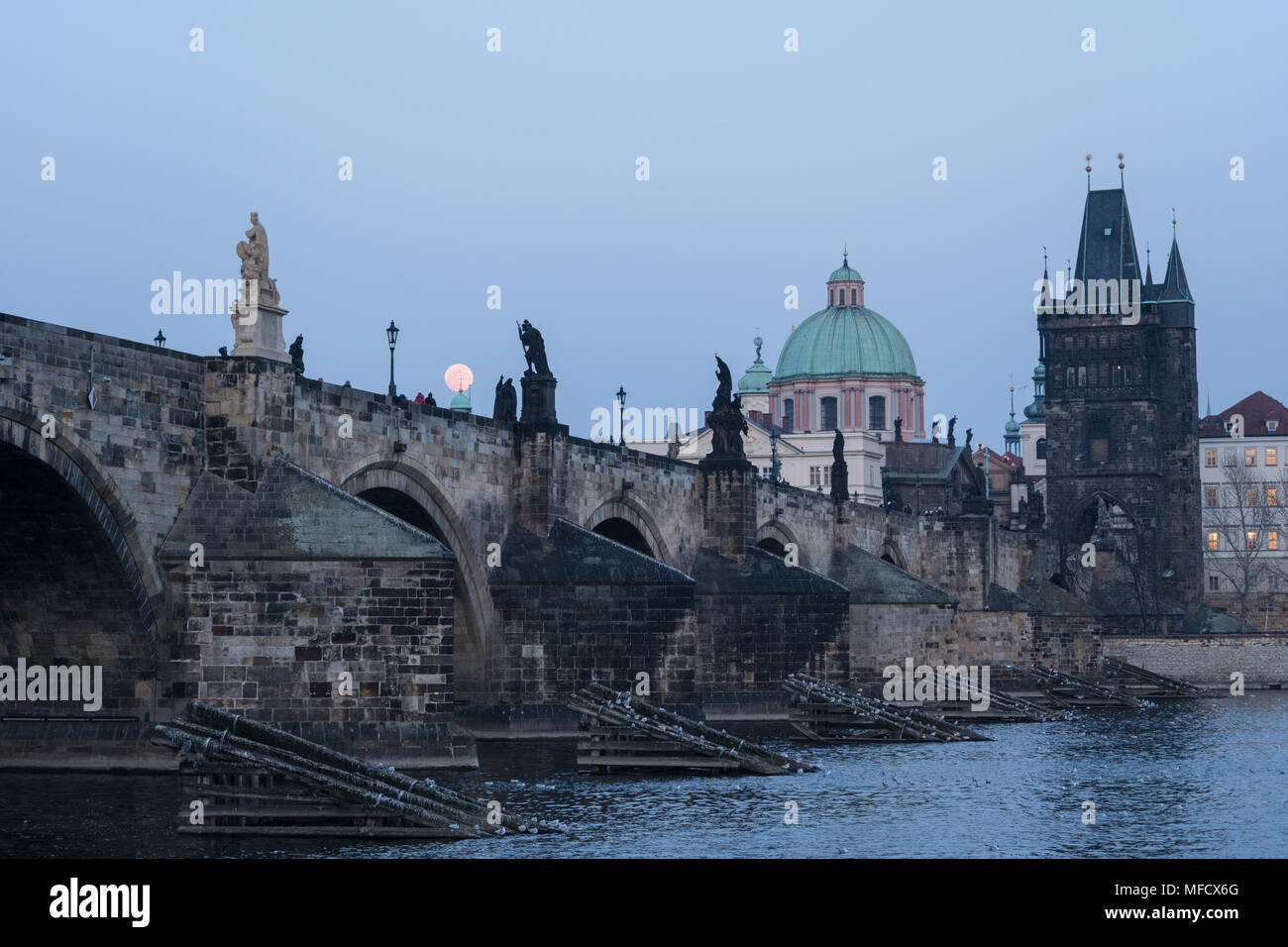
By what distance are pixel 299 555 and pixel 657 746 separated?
898cm

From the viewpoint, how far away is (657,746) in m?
36.6

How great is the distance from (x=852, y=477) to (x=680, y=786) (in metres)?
99.5

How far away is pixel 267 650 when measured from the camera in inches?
1198

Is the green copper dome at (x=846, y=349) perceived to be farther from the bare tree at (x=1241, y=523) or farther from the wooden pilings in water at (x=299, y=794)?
the wooden pilings in water at (x=299, y=794)

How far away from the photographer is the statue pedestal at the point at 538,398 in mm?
44781

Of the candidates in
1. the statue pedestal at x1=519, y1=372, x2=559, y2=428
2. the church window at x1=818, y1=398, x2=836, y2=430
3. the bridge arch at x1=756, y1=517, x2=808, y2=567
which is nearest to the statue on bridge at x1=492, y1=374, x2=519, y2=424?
the statue pedestal at x1=519, y1=372, x2=559, y2=428

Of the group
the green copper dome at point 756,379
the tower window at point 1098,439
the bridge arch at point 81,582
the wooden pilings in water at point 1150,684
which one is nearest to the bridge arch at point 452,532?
the bridge arch at point 81,582

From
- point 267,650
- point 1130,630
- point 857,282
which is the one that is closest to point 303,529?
point 267,650

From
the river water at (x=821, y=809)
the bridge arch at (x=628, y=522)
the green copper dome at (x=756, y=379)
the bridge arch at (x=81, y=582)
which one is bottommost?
the river water at (x=821, y=809)

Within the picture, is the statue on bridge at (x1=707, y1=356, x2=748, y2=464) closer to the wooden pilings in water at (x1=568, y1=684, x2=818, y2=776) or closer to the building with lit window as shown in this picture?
the wooden pilings in water at (x1=568, y1=684, x2=818, y2=776)

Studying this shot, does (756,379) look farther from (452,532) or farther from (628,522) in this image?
(452,532)

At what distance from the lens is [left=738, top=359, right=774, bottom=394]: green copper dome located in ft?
526

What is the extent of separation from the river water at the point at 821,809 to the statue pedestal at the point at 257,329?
7.33 m
